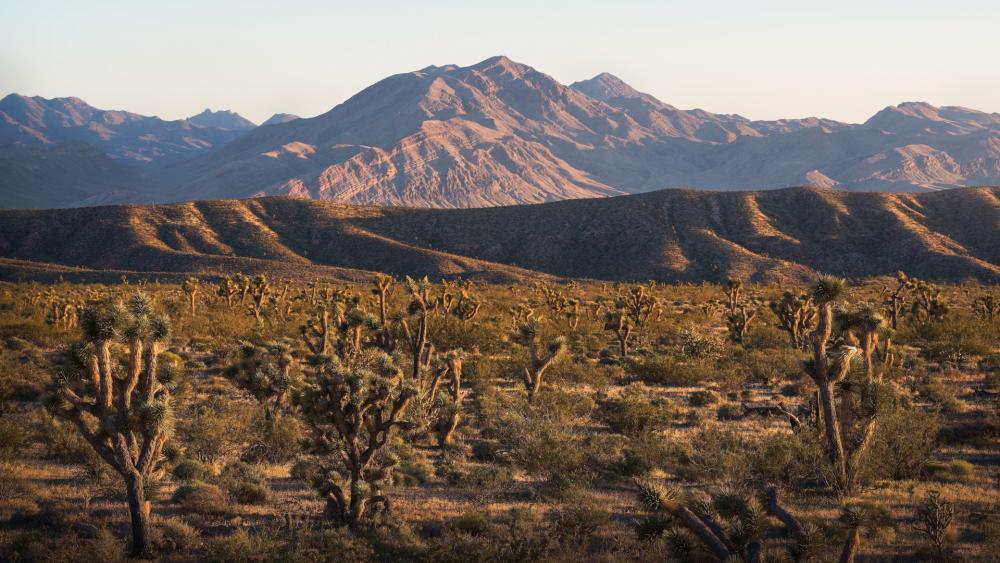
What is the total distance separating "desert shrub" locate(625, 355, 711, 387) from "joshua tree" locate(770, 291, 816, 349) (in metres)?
6.43

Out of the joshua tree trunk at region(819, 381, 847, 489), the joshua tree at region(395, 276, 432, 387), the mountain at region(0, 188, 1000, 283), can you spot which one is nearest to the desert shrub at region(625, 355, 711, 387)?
the joshua tree at region(395, 276, 432, 387)

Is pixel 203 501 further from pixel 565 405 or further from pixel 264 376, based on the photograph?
pixel 565 405

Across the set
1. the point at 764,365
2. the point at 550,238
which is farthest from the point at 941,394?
the point at 550,238

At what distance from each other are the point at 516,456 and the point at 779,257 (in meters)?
83.8

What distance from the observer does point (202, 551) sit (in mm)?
10852

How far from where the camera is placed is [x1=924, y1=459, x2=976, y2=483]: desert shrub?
47.9ft

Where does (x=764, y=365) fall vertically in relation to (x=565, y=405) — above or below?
below

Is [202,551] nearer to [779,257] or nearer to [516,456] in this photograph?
[516,456]

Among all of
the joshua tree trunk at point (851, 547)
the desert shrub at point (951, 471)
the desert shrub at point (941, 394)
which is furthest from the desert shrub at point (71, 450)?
the desert shrub at point (941, 394)

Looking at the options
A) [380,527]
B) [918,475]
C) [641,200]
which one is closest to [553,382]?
[918,475]

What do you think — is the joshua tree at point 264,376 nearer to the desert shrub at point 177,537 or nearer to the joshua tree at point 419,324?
the joshua tree at point 419,324

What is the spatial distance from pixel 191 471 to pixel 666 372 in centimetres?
1735

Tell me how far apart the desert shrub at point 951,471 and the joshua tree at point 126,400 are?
1470 centimetres

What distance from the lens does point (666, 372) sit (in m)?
26.4
